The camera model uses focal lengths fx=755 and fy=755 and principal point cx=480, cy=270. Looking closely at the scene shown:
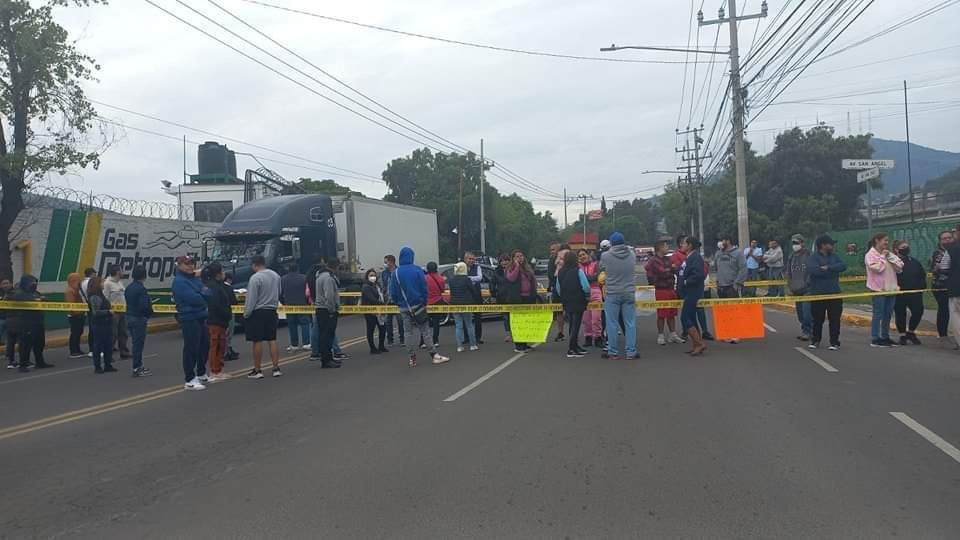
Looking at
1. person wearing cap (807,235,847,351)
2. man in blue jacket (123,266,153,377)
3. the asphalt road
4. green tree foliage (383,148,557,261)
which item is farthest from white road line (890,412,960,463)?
green tree foliage (383,148,557,261)

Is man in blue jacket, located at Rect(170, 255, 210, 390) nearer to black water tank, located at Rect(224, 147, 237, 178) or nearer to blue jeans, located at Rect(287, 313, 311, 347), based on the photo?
blue jeans, located at Rect(287, 313, 311, 347)

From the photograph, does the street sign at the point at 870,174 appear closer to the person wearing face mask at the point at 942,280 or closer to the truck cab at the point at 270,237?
the person wearing face mask at the point at 942,280

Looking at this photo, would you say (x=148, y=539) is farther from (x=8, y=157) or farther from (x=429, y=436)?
(x=8, y=157)

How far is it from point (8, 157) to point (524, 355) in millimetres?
13019

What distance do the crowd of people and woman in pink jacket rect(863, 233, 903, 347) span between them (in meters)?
0.02

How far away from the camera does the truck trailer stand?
20.5 m

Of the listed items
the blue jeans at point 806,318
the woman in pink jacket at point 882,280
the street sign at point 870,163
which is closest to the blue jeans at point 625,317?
the blue jeans at point 806,318

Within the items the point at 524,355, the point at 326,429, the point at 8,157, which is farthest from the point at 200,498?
the point at 8,157

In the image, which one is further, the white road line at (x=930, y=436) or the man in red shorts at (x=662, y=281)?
the man in red shorts at (x=662, y=281)

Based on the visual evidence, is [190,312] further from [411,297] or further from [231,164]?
[231,164]

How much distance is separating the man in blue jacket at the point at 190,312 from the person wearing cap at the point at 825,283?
9.10 meters

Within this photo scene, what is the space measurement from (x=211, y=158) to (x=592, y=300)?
52.5 metres

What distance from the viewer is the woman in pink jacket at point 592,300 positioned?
42.7ft

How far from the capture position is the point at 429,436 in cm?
693
